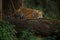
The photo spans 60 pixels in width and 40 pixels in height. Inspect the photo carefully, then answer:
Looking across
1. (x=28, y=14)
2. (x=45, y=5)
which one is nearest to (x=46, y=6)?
(x=45, y=5)

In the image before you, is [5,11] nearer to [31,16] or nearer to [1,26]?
[31,16]

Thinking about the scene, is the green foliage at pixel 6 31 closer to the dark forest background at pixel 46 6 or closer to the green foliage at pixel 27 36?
the green foliage at pixel 27 36

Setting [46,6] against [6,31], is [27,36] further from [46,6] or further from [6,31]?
[46,6]

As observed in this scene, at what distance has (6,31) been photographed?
541 cm

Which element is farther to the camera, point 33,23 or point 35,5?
point 35,5

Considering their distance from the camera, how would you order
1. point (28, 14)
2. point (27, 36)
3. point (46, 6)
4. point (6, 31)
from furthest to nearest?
point (46, 6)
point (28, 14)
point (27, 36)
point (6, 31)

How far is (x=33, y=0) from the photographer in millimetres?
10867

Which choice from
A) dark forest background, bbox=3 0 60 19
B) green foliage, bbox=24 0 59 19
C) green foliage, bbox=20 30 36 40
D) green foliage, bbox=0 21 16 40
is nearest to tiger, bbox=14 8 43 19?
green foliage, bbox=20 30 36 40

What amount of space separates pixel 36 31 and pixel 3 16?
105 centimetres

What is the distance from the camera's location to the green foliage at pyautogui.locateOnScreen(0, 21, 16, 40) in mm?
5332

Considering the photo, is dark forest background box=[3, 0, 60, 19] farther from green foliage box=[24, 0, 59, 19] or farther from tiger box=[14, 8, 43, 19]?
tiger box=[14, 8, 43, 19]

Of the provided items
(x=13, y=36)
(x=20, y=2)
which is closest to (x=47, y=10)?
(x=20, y=2)

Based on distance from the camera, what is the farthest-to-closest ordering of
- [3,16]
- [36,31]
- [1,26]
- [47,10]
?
1. [47,10]
2. [3,16]
3. [36,31]
4. [1,26]

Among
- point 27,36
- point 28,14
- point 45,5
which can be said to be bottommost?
point 27,36
